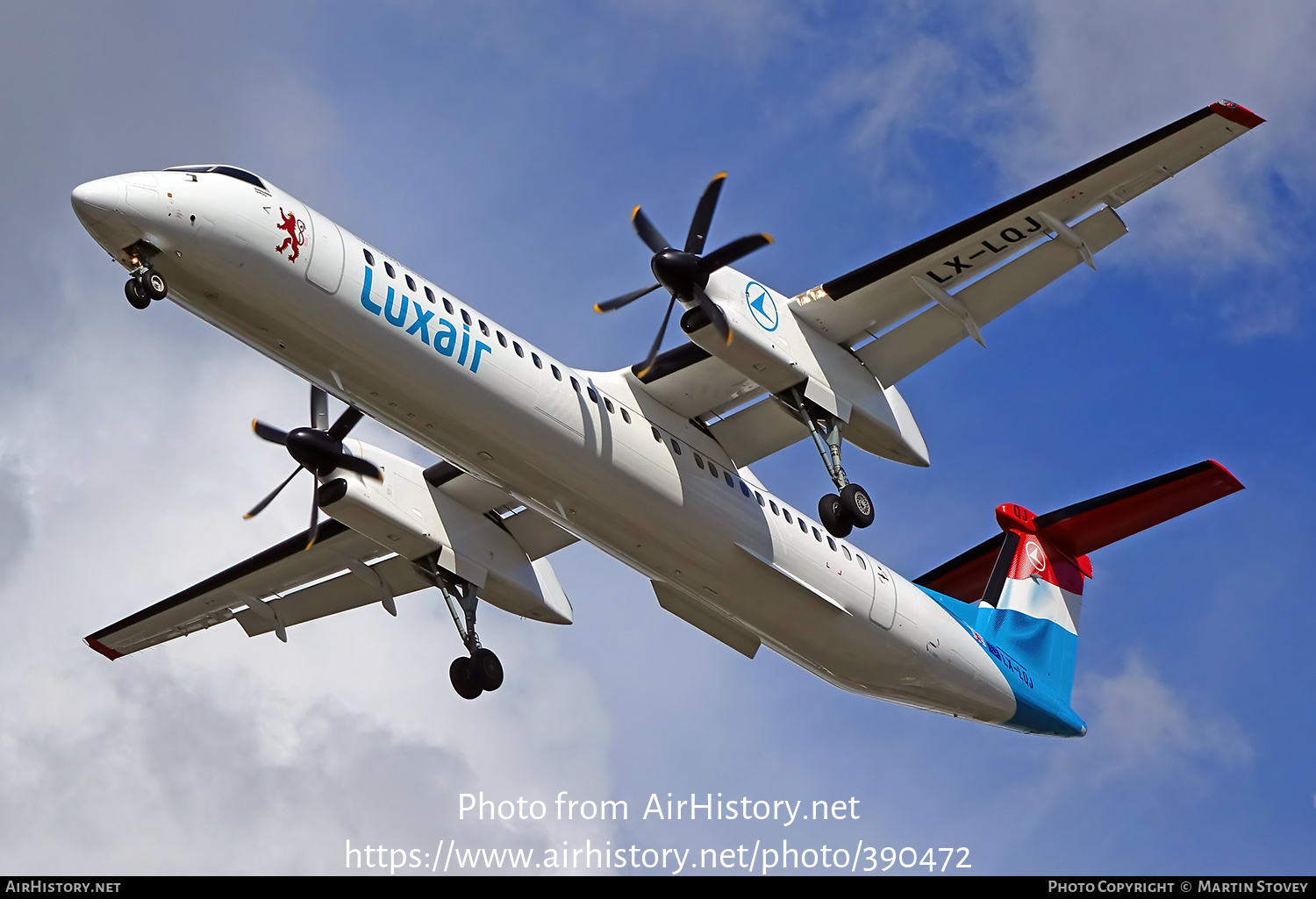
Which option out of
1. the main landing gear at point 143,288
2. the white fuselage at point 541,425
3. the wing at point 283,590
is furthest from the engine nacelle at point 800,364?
the wing at point 283,590

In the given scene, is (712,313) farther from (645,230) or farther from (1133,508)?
(1133,508)

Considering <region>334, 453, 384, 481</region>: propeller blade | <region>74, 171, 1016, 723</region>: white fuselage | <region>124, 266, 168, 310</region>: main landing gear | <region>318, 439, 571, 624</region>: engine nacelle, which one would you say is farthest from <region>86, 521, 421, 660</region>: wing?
<region>124, 266, 168, 310</region>: main landing gear

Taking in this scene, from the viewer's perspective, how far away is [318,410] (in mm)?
17500

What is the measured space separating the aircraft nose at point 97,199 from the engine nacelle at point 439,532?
16.9 ft

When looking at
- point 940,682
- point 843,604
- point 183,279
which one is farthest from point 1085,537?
point 183,279

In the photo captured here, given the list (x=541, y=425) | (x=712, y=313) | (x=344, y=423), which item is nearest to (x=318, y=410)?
(x=344, y=423)

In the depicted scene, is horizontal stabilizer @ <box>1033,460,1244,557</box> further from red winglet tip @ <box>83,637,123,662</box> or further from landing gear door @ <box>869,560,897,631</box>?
red winglet tip @ <box>83,637,123,662</box>

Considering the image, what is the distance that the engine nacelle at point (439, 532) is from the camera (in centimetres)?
1767

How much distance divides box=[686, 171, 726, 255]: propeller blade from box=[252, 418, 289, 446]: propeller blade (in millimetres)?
5597

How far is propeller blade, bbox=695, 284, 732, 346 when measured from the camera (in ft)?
51.4

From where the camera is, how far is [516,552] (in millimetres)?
19438

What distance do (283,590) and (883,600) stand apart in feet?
29.3

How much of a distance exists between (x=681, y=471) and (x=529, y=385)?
2.32m
